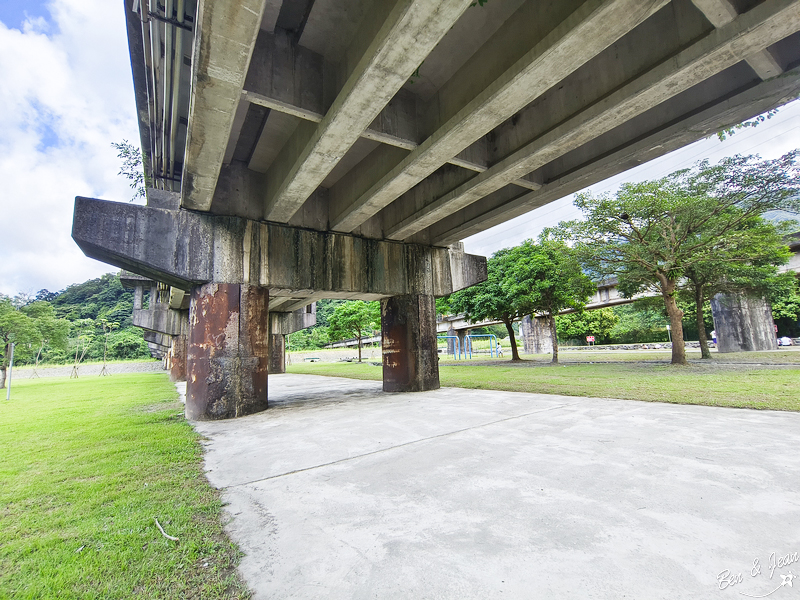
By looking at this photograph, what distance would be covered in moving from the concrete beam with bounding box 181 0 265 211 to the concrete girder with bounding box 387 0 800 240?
3933mm

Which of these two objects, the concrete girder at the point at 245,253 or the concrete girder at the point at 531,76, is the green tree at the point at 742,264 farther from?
the concrete girder at the point at 531,76

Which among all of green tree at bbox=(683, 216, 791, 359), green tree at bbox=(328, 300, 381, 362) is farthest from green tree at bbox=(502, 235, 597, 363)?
green tree at bbox=(328, 300, 381, 362)

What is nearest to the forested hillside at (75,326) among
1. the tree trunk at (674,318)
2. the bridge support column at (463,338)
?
the tree trunk at (674,318)

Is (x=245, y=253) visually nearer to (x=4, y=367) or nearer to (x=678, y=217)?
(x=678, y=217)

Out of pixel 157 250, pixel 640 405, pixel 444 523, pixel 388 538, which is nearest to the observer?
pixel 388 538

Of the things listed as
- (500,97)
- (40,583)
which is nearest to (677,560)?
(40,583)

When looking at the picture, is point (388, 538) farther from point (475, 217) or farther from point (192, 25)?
point (475, 217)

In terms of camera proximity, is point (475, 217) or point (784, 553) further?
point (475, 217)

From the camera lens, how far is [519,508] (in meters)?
2.50

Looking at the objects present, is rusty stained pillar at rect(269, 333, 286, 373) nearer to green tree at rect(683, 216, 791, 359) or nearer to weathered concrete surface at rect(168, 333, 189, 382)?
weathered concrete surface at rect(168, 333, 189, 382)

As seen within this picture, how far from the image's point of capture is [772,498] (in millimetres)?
2445

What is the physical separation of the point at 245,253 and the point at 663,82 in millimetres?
7174

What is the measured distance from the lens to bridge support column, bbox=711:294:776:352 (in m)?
24.7

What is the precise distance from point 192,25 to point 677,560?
5.76 metres
